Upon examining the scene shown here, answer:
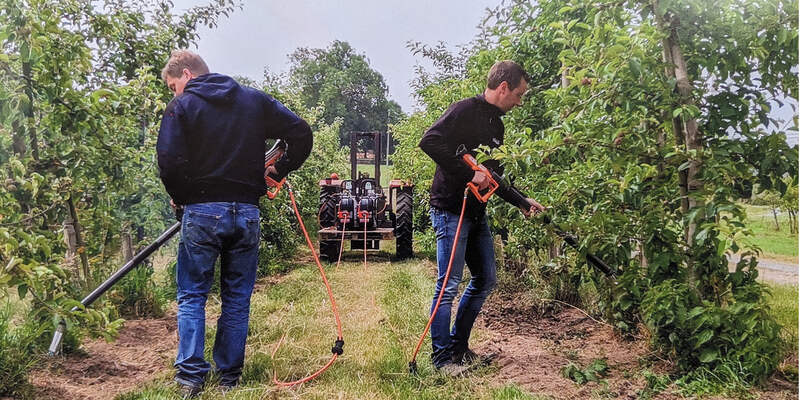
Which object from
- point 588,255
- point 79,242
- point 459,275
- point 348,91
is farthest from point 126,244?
point 348,91

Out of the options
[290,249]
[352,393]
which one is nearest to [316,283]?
[290,249]

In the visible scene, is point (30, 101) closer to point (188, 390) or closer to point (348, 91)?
point (188, 390)

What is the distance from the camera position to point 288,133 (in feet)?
9.61

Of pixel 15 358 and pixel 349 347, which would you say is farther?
pixel 349 347

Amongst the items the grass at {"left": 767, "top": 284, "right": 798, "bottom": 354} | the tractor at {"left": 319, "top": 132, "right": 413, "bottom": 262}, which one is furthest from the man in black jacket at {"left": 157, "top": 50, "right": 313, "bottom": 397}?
the tractor at {"left": 319, "top": 132, "right": 413, "bottom": 262}

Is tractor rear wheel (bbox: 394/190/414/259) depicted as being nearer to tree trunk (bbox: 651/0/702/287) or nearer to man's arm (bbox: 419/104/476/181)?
man's arm (bbox: 419/104/476/181)

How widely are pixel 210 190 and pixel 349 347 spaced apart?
1.38 metres

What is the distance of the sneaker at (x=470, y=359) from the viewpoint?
3.09 metres

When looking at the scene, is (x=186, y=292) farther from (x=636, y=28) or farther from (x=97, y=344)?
(x=636, y=28)

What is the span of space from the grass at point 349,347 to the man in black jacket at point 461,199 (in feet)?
0.67

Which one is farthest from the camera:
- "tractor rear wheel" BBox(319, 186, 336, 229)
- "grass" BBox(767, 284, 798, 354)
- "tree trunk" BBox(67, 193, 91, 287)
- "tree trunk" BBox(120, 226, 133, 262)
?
"tractor rear wheel" BBox(319, 186, 336, 229)

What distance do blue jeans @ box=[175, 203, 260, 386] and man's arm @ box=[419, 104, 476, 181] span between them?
2.97 feet

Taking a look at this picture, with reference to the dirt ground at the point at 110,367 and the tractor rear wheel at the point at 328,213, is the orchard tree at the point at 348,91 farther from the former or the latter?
the dirt ground at the point at 110,367

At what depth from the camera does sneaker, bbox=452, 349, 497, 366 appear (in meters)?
3.09
